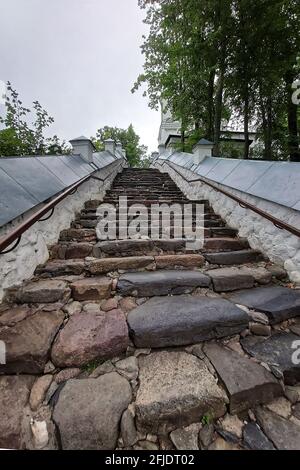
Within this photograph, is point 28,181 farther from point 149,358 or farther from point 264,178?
point 264,178

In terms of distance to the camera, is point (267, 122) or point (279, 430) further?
point (267, 122)

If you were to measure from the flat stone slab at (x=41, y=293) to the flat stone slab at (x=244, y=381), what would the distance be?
1.23 metres

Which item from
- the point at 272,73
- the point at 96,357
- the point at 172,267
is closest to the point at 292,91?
the point at 272,73

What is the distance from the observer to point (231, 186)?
3.27 meters

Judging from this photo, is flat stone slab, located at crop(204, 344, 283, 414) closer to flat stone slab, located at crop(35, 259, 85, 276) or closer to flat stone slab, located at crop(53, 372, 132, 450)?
flat stone slab, located at crop(53, 372, 132, 450)

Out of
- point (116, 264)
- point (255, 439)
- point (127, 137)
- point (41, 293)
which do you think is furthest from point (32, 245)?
point (127, 137)

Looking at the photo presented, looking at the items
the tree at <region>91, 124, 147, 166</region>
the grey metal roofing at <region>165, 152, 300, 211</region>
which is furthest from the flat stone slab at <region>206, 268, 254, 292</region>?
the tree at <region>91, 124, 147, 166</region>

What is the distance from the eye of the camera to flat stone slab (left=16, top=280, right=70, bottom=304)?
1717 mm

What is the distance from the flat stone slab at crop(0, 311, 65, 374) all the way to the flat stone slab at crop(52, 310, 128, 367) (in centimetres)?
7

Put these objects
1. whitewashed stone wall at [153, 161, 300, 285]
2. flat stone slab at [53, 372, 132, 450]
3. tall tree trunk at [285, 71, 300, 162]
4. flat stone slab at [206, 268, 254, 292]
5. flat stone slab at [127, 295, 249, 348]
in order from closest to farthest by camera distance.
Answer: flat stone slab at [53, 372, 132, 450] → flat stone slab at [127, 295, 249, 348] → flat stone slab at [206, 268, 254, 292] → whitewashed stone wall at [153, 161, 300, 285] → tall tree trunk at [285, 71, 300, 162]

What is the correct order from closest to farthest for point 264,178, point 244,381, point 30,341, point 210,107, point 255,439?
1. point 255,439
2. point 244,381
3. point 30,341
4. point 264,178
5. point 210,107

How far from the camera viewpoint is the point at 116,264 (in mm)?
2164

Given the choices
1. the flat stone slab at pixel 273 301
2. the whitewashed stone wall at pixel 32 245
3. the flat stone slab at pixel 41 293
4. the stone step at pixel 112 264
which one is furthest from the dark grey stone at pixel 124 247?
the flat stone slab at pixel 273 301

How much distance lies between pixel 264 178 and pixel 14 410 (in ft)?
10.5
